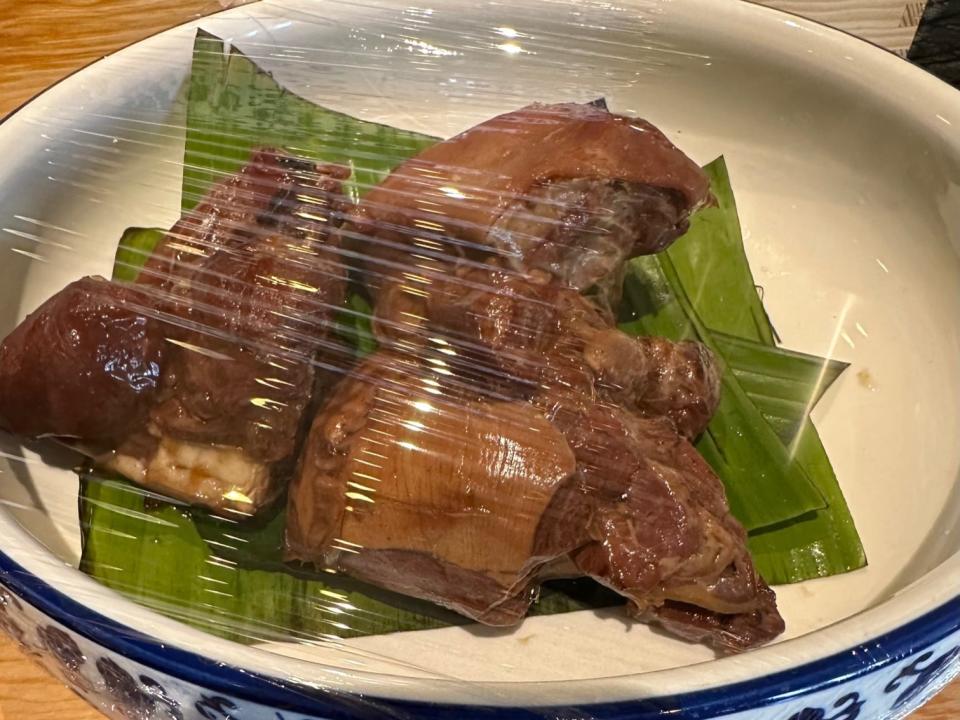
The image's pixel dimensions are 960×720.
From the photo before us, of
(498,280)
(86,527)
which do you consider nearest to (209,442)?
(86,527)

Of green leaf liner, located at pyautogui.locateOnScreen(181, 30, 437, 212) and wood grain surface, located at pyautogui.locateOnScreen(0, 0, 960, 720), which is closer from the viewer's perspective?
green leaf liner, located at pyautogui.locateOnScreen(181, 30, 437, 212)

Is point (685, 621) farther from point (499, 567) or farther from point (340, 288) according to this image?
point (340, 288)

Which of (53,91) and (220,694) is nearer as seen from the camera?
(220,694)

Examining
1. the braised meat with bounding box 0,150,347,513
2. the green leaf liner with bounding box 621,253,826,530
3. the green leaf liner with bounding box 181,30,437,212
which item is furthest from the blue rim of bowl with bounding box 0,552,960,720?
the green leaf liner with bounding box 181,30,437,212

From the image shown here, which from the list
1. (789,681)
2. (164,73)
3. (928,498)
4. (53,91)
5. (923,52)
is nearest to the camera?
(789,681)

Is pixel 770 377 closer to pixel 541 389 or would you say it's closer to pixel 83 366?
pixel 541 389

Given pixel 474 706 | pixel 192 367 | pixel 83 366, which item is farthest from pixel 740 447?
pixel 83 366

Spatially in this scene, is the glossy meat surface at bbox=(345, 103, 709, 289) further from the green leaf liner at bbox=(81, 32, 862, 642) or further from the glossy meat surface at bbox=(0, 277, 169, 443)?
the glossy meat surface at bbox=(0, 277, 169, 443)

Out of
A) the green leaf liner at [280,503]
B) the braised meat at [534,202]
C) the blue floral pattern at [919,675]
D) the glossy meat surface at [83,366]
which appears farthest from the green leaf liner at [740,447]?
the glossy meat surface at [83,366]
